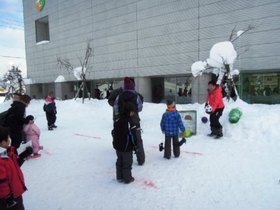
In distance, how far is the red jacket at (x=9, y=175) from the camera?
2613 millimetres

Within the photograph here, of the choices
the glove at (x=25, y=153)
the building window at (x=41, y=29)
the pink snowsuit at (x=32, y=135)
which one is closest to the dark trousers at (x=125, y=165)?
the glove at (x=25, y=153)

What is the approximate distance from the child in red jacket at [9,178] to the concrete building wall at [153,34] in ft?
53.1

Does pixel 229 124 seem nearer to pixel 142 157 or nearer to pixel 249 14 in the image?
pixel 142 157

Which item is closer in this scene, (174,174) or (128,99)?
(174,174)

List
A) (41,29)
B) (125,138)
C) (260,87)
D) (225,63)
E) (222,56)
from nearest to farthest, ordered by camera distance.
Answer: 1. (125,138)
2. (225,63)
3. (222,56)
4. (260,87)
5. (41,29)

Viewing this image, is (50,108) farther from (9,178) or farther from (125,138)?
(9,178)

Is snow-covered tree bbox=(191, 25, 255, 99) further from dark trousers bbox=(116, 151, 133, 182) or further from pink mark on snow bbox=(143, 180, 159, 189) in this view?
dark trousers bbox=(116, 151, 133, 182)

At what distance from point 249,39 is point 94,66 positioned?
50.1 feet

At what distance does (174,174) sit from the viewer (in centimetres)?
475

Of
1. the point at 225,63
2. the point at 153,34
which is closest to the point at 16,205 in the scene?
the point at 225,63

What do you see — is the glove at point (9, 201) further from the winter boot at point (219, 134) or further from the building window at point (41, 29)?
the building window at point (41, 29)

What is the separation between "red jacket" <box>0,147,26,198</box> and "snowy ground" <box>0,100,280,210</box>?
3.60 ft

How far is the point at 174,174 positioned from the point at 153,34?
17.5 metres

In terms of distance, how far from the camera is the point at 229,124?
308 inches
